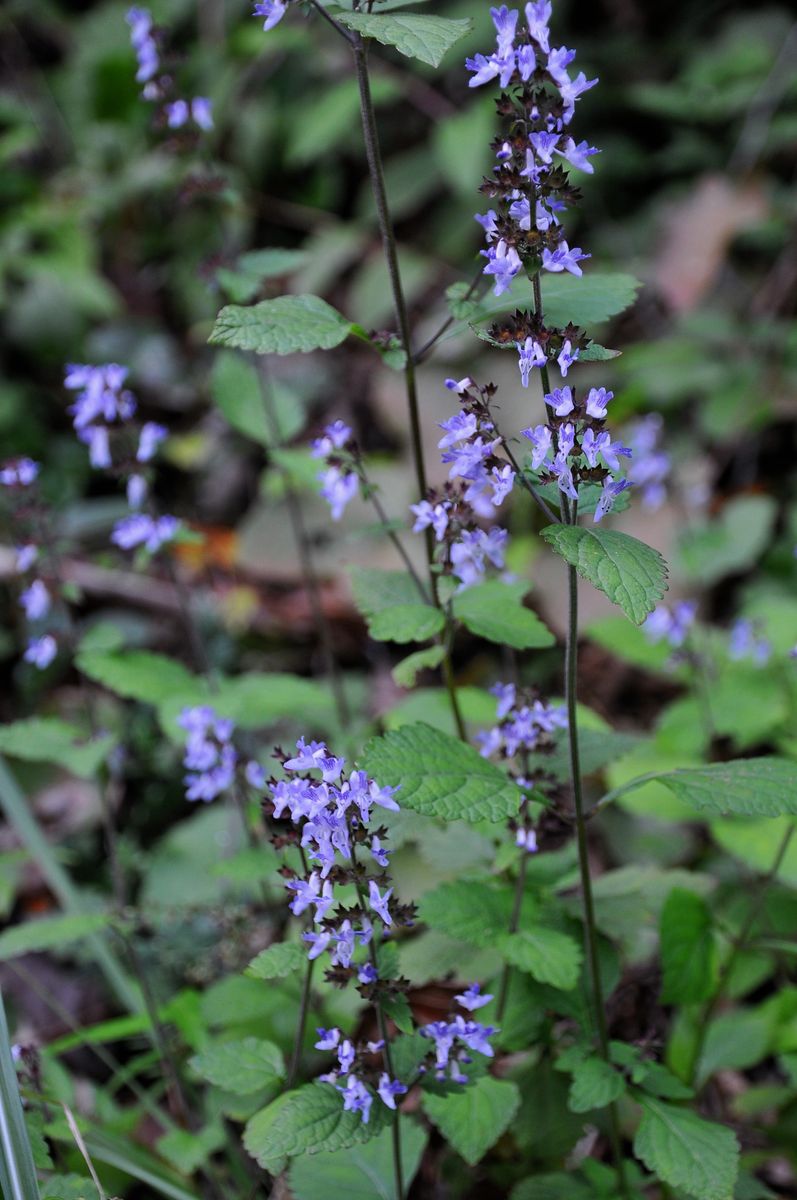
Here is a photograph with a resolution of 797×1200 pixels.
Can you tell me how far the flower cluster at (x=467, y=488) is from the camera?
5.29 feet

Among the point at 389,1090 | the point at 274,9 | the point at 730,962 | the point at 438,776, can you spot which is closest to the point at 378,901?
the point at 438,776

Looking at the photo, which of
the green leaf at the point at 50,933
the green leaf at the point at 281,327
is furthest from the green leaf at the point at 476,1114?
the green leaf at the point at 281,327

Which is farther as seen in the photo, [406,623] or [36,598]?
[36,598]

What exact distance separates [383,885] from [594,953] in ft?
1.75

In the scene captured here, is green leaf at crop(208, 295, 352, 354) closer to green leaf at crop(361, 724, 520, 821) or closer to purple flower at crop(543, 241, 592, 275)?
purple flower at crop(543, 241, 592, 275)

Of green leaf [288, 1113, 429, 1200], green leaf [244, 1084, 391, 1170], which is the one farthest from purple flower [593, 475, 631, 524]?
green leaf [288, 1113, 429, 1200]

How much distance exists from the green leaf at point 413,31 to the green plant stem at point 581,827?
65 centimetres

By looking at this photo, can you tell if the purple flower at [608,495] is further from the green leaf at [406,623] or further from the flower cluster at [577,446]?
the green leaf at [406,623]

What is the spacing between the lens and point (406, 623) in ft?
6.34

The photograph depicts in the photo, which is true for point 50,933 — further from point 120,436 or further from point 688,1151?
point 688,1151

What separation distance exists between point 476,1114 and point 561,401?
4.03 feet

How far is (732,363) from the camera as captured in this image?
5305 millimetres

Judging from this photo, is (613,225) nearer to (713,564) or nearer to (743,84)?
(743,84)

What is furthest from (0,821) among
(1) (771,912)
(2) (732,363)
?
(2) (732,363)
